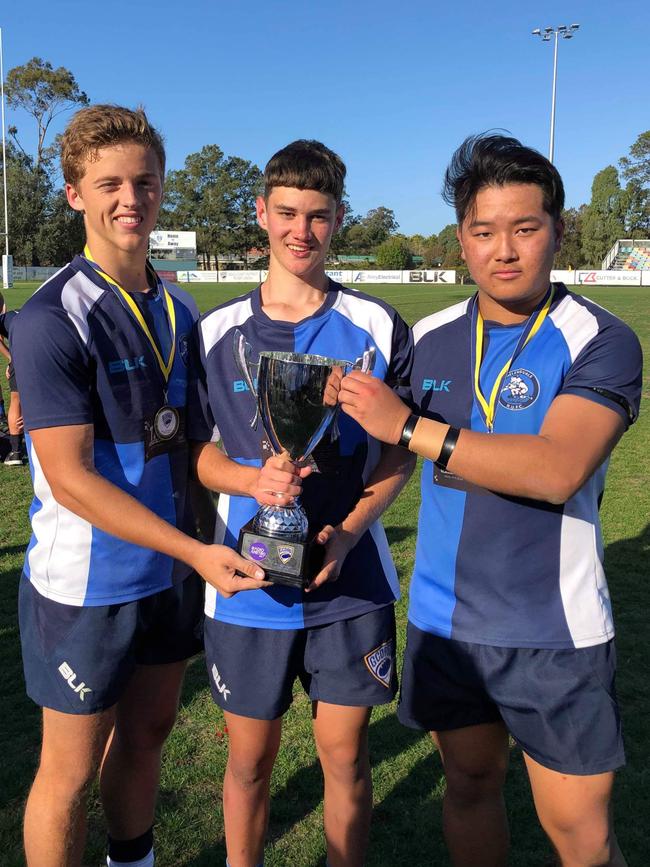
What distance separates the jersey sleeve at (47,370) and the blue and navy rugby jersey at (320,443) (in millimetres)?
481

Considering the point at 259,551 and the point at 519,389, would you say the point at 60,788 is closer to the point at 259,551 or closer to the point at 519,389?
the point at 259,551

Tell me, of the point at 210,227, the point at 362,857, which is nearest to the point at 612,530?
the point at 362,857

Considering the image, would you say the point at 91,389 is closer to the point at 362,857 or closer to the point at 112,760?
the point at 112,760

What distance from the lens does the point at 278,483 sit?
2.04m

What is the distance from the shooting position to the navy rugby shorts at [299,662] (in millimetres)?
2334

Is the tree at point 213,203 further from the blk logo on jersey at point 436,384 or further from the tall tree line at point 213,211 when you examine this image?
the blk logo on jersey at point 436,384

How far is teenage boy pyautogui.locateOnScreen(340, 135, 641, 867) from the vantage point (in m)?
1.97

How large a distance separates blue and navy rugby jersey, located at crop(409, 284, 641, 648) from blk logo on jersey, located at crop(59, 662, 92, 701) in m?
1.04

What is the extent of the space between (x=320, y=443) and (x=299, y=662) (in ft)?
2.30

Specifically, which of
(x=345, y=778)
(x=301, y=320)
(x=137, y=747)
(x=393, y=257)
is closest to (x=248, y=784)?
(x=345, y=778)

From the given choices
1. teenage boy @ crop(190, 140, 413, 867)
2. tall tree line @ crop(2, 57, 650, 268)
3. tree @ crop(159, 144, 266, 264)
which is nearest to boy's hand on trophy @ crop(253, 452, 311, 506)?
teenage boy @ crop(190, 140, 413, 867)

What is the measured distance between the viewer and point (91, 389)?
2.16m

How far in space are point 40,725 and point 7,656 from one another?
0.77 metres

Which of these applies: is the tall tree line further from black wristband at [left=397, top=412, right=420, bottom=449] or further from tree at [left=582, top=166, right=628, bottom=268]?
black wristband at [left=397, top=412, right=420, bottom=449]
